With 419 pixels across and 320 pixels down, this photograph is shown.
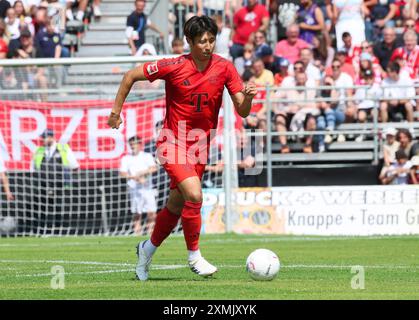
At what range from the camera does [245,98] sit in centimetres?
1073

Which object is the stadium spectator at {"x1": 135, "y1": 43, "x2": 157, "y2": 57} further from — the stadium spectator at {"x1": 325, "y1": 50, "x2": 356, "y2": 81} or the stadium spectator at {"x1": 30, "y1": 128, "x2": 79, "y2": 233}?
the stadium spectator at {"x1": 325, "y1": 50, "x2": 356, "y2": 81}

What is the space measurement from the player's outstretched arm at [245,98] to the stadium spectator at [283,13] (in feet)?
43.6

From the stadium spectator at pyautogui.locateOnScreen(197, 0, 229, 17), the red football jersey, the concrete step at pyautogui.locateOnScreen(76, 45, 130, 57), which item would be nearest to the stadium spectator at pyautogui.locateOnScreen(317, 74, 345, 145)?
the stadium spectator at pyautogui.locateOnScreen(197, 0, 229, 17)

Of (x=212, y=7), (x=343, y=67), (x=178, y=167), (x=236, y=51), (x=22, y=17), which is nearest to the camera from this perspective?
(x=178, y=167)

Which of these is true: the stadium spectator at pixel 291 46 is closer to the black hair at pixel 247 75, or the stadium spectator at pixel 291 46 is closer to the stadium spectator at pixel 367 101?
the black hair at pixel 247 75

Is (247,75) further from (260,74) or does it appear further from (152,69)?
(152,69)

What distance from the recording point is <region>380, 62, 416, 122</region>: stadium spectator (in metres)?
21.2

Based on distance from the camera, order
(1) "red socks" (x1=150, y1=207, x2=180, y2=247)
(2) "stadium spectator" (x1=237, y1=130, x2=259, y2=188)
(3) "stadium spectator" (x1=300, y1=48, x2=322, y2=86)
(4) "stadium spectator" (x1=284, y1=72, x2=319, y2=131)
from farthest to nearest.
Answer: (3) "stadium spectator" (x1=300, y1=48, x2=322, y2=86) → (4) "stadium spectator" (x1=284, y1=72, x2=319, y2=131) → (2) "stadium spectator" (x1=237, y1=130, x2=259, y2=188) → (1) "red socks" (x1=150, y1=207, x2=180, y2=247)

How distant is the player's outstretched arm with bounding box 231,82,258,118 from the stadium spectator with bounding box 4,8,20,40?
1420cm

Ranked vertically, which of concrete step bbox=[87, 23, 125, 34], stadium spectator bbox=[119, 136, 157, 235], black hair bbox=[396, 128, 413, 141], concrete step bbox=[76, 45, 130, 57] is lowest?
stadium spectator bbox=[119, 136, 157, 235]

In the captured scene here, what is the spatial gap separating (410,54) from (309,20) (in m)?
2.71

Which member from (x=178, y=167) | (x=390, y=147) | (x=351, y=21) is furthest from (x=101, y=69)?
(x=178, y=167)
